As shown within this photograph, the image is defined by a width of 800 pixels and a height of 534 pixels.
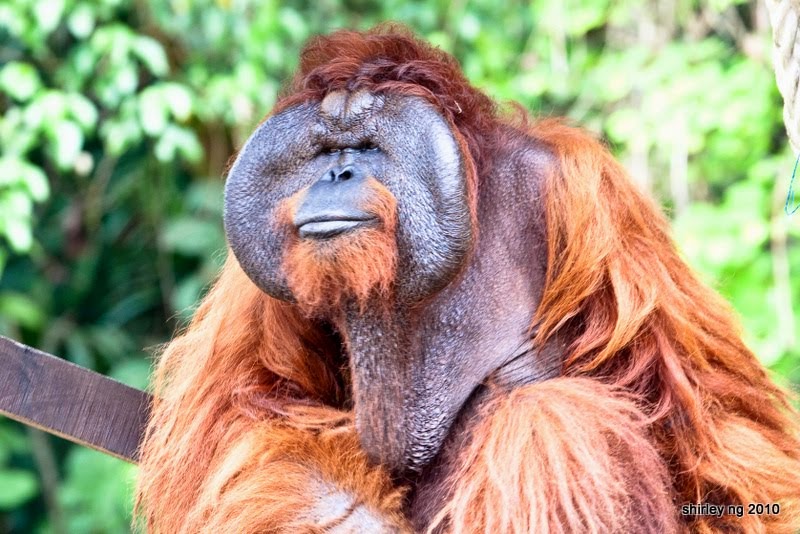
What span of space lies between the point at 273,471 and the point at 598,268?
74 cm

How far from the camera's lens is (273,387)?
2.20 metres

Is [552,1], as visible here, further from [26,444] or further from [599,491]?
[26,444]

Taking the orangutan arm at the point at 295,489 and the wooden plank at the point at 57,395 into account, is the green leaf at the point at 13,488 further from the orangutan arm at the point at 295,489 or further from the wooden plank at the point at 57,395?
the orangutan arm at the point at 295,489

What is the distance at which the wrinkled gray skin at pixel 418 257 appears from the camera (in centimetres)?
193

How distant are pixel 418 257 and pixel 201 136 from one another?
341 cm

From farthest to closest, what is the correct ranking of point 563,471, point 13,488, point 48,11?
1. point 13,488
2. point 48,11
3. point 563,471

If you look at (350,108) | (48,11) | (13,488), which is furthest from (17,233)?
(350,108)

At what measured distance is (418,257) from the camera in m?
1.94

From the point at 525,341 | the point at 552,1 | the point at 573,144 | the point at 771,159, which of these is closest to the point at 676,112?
the point at 771,159

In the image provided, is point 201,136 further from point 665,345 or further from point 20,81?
point 665,345

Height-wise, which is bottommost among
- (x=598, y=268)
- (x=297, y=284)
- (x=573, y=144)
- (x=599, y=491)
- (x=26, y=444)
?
(x=26, y=444)

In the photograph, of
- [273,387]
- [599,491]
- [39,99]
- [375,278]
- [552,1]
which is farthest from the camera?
[552,1]

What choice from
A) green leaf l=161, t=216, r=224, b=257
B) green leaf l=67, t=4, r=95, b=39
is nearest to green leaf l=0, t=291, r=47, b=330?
green leaf l=161, t=216, r=224, b=257

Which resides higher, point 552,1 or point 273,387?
point 552,1
